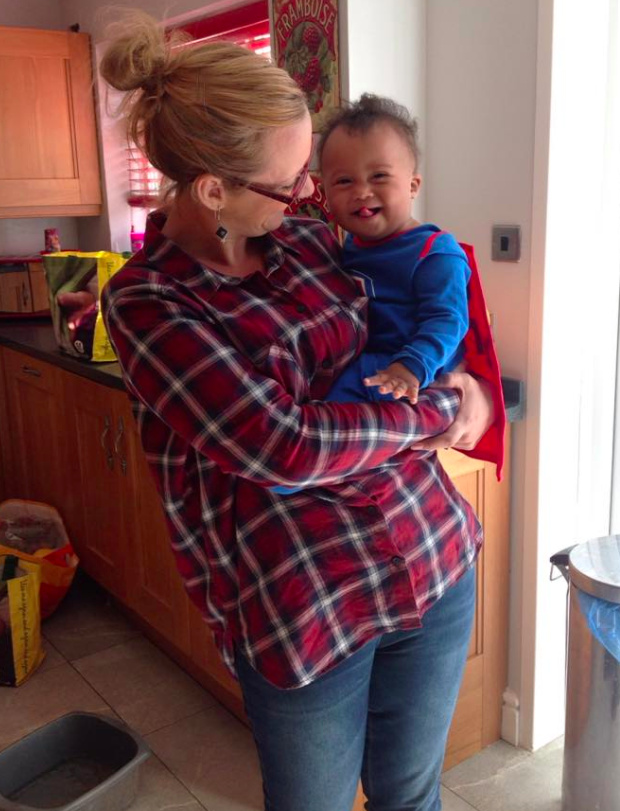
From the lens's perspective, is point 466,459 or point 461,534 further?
point 466,459

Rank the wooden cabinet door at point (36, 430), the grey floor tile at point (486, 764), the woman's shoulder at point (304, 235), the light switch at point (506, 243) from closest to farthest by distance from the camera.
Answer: the woman's shoulder at point (304, 235)
the light switch at point (506, 243)
the grey floor tile at point (486, 764)
the wooden cabinet door at point (36, 430)

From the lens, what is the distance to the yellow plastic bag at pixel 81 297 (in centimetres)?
253

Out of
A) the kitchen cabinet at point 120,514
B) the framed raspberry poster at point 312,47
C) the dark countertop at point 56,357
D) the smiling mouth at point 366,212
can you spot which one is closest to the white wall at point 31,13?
the dark countertop at point 56,357

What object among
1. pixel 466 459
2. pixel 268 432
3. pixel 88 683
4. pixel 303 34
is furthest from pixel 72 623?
pixel 268 432

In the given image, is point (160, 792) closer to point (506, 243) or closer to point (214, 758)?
point (214, 758)

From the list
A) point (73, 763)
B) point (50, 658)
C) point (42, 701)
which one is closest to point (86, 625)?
point (50, 658)

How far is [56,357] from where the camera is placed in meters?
2.71

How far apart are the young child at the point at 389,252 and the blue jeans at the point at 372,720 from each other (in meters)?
0.34

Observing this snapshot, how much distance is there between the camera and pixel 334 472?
→ 1029mm

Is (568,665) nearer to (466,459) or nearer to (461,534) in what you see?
(466,459)

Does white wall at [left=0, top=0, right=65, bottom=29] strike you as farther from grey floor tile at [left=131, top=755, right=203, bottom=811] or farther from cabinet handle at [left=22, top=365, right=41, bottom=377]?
grey floor tile at [left=131, top=755, right=203, bottom=811]

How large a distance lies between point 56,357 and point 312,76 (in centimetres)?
123

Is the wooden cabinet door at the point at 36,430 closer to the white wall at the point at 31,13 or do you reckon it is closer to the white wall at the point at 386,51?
the white wall at the point at 31,13

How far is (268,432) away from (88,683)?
1.81 metres
